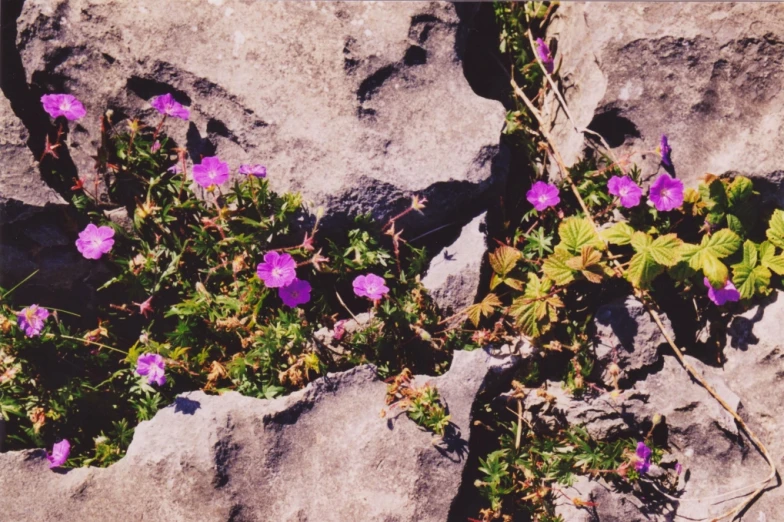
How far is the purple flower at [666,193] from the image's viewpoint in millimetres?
3873

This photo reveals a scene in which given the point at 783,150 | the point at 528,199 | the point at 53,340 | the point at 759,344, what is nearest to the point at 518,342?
the point at 528,199

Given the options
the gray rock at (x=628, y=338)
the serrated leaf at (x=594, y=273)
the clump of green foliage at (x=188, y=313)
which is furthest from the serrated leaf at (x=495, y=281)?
the gray rock at (x=628, y=338)

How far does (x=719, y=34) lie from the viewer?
3953mm

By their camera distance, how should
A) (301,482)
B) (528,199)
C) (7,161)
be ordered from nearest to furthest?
(301,482) → (7,161) → (528,199)

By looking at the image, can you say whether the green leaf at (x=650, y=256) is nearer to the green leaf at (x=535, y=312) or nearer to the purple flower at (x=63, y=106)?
the green leaf at (x=535, y=312)

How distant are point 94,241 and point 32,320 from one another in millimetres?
556

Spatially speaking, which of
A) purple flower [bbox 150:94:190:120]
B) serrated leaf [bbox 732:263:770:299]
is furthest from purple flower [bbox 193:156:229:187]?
serrated leaf [bbox 732:263:770:299]

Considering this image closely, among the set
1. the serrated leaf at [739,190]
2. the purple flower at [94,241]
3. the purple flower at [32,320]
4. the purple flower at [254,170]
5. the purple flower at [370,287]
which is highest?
the serrated leaf at [739,190]

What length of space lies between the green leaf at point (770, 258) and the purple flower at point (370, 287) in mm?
2288

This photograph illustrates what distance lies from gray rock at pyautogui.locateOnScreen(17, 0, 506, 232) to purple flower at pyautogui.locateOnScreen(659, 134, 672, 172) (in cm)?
103

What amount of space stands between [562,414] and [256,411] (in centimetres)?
184

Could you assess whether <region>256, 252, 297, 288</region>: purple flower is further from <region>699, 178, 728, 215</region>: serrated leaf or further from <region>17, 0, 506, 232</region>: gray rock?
<region>699, 178, 728, 215</region>: serrated leaf

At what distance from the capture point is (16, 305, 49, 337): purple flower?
3.58 metres

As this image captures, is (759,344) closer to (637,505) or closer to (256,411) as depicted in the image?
(637,505)
